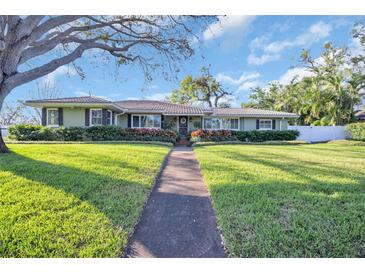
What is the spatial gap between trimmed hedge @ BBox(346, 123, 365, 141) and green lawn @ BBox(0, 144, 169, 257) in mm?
22600

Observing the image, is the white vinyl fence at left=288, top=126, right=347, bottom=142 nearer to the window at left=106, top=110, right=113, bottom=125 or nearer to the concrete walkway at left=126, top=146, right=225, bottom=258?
the window at left=106, top=110, right=113, bottom=125

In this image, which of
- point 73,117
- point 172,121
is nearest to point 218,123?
point 172,121

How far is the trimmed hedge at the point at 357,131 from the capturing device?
2086 centimetres

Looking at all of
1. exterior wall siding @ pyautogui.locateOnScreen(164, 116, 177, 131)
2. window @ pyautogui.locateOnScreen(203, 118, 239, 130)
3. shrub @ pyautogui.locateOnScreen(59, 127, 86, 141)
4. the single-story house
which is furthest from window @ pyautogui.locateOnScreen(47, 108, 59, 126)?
window @ pyautogui.locateOnScreen(203, 118, 239, 130)

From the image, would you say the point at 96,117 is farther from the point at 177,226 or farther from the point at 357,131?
the point at 357,131

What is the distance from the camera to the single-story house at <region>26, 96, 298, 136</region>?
18.3 metres

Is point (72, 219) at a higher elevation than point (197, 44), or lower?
lower

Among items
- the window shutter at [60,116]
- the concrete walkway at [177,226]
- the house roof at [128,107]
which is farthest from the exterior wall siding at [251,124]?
the concrete walkway at [177,226]

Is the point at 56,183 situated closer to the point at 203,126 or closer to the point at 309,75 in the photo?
the point at 203,126

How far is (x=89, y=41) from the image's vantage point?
34.8ft

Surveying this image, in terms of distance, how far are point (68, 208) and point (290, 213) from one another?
3769mm
